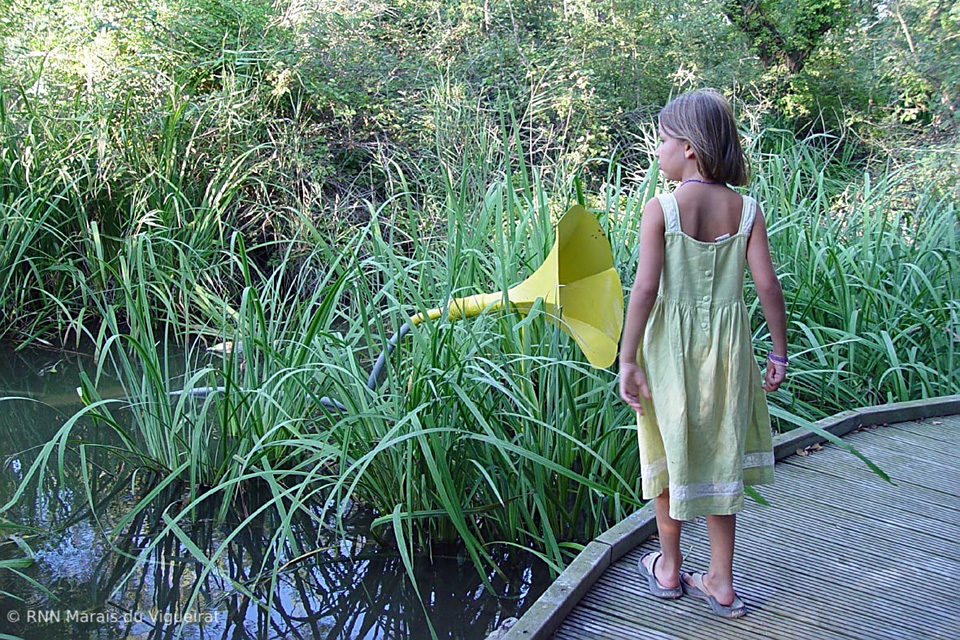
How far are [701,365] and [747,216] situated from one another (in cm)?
31

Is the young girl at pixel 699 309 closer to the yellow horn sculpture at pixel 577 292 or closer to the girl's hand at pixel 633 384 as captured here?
the girl's hand at pixel 633 384

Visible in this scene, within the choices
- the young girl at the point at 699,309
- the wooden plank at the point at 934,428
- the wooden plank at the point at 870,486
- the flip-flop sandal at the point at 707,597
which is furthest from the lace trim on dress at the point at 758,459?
the wooden plank at the point at 934,428

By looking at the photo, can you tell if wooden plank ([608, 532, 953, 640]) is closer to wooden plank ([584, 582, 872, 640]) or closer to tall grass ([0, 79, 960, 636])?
wooden plank ([584, 582, 872, 640])

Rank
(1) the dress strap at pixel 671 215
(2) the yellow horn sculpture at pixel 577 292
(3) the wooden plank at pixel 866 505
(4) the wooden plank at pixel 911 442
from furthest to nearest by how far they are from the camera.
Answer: (4) the wooden plank at pixel 911 442, (2) the yellow horn sculpture at pixel 577 292, (3) the wooden plank at pixel 866 505, (1) the dress strap at pixel 671 215

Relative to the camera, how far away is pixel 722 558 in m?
1.79

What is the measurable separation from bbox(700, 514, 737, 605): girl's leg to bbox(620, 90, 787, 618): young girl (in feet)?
0.12

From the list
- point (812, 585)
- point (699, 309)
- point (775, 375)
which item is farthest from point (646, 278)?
point (812, 585)

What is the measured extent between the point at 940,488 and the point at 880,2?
802 cm

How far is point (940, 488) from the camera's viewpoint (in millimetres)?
2516

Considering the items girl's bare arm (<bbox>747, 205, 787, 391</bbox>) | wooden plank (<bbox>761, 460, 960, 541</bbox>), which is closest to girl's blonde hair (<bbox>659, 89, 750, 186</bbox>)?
girl's bare arm (<bbox>747, 205, 787, 391</bbox>)

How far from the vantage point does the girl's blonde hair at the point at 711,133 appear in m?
1.66

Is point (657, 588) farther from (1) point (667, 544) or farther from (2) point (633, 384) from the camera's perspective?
(2) point (633, 384)

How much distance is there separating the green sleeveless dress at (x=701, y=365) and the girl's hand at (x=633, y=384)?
0.06 ft

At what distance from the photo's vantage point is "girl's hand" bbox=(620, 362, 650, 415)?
67.8 inches
